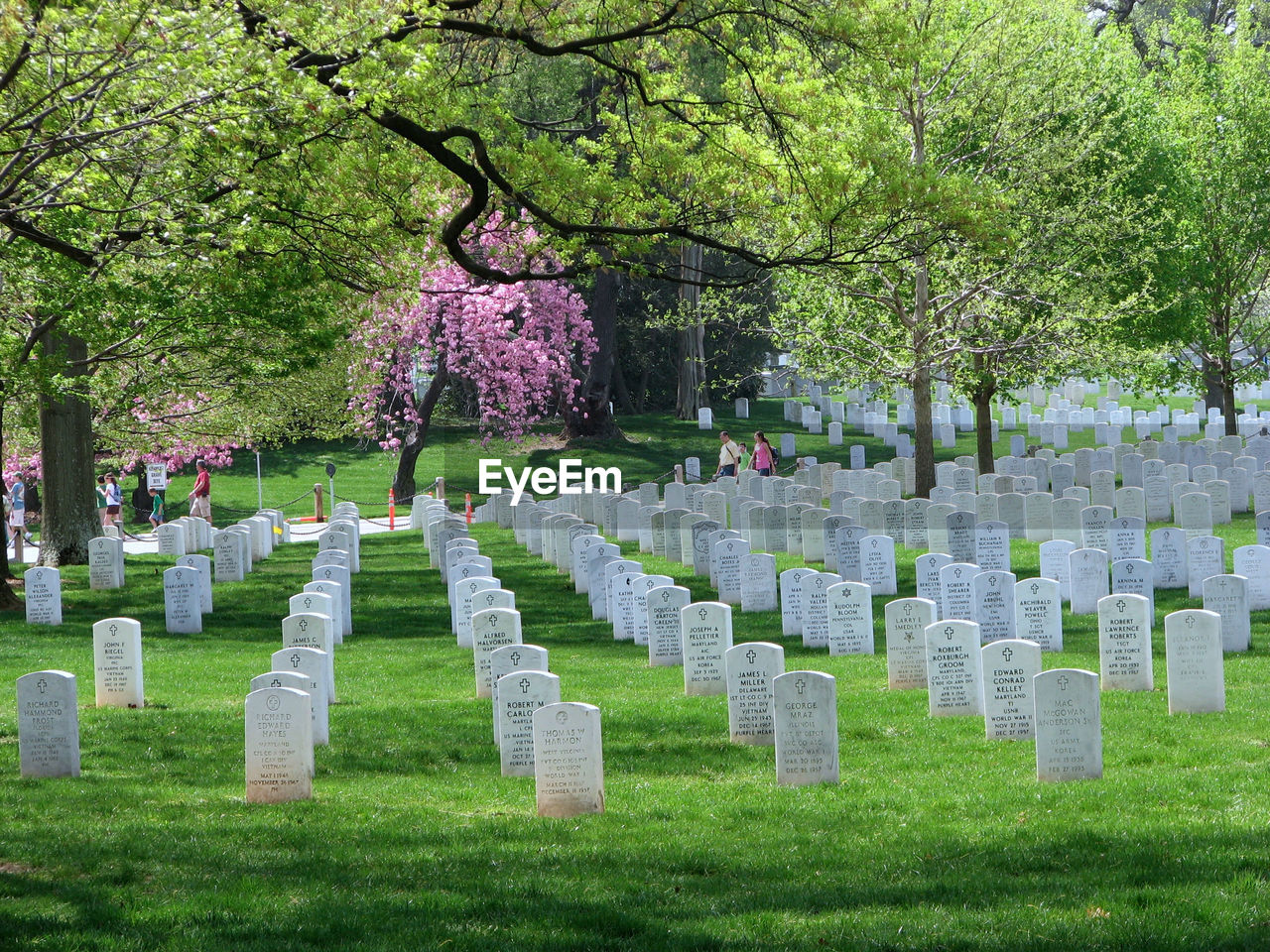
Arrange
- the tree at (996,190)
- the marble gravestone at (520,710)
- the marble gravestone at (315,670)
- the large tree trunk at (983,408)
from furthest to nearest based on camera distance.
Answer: the large tree trunk at (983,408) → the tree at (996,190) → the marble gravestone at (315,670) → the marble gravestone at (520,710)

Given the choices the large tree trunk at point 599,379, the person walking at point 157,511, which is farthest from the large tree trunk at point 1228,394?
the person walking at point 157,511

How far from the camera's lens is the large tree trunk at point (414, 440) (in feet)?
113

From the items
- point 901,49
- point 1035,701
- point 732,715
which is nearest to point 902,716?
point 732,715

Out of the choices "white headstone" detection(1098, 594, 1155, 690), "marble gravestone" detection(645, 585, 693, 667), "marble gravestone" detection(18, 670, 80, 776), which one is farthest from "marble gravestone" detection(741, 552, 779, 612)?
"marble gravestone" detection(18, 670, 80, 776)

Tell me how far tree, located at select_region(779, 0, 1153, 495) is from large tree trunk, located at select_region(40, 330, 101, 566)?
12.3m

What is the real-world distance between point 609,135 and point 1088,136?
42.0ft

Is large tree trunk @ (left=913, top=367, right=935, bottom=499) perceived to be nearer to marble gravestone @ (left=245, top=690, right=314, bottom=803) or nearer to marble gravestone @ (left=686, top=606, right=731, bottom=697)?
marble gravestone @ (left=686, top=606, right=731, bottom=697)

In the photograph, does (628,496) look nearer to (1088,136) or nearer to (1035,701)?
(1088,136)

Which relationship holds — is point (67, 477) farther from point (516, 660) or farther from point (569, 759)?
point (569, 759)

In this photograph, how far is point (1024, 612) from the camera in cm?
→ 1288

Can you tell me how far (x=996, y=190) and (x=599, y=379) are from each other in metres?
21.6

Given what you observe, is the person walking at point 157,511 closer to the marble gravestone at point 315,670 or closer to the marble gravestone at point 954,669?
the marble gravestone at point 315,670

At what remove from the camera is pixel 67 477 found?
22391 mm

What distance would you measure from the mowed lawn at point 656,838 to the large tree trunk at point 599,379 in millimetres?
29732
